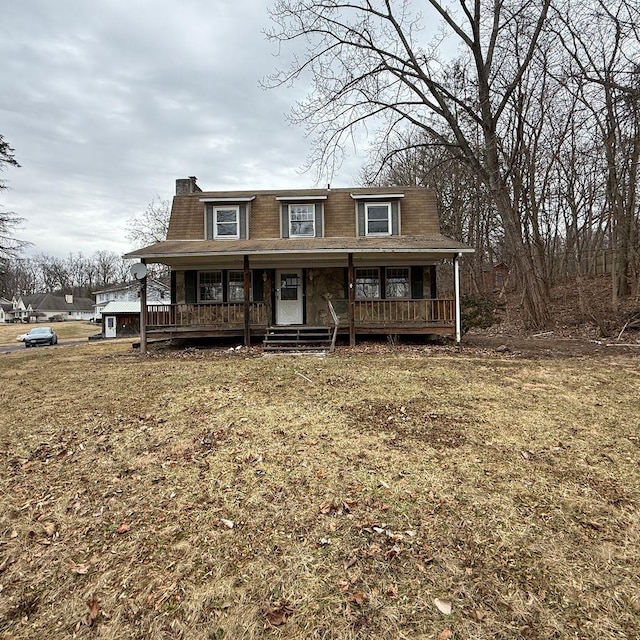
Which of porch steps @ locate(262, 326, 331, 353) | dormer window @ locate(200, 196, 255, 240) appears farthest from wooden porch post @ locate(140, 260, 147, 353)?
dormer window @ locate(200, 196, 255, 240)

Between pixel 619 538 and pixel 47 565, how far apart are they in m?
4.70

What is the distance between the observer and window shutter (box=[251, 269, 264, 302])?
46.8 feet

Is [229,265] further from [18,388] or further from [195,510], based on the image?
[195,510]

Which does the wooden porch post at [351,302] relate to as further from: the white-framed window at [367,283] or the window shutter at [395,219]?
the window shutter at [395,219]

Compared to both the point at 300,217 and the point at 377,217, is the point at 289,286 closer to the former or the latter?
the point at 300,217

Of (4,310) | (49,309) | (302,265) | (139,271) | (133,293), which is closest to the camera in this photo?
(139,271)

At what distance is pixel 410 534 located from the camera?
3336mm

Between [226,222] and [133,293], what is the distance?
3837cm

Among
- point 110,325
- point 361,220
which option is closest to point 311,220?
point 361,220

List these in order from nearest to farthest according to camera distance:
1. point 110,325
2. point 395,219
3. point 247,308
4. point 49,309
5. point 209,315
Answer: point 247,308
point 209,315
point 395,219
point 110,325
point 49,309

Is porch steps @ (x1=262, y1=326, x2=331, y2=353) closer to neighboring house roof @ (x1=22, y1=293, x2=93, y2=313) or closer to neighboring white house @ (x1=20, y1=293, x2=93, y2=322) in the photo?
neighboring white house @ (x1=20, y1=293, x2=93, y2=322)

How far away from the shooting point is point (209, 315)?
512 inches

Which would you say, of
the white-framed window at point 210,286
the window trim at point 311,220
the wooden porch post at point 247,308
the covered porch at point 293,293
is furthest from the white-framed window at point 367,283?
the white-framed window at point 210,286

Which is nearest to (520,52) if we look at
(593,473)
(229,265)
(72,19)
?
(229,265)
